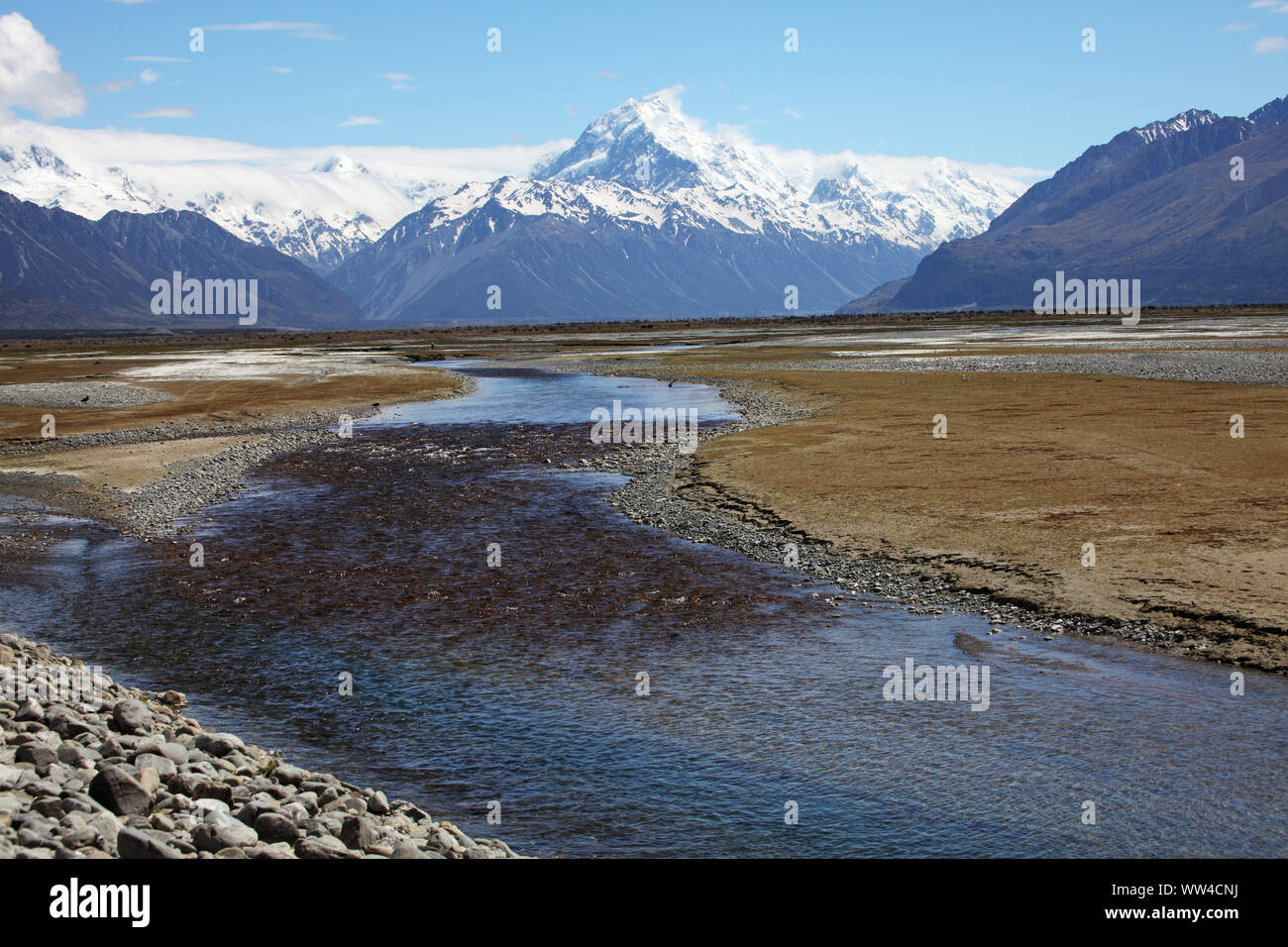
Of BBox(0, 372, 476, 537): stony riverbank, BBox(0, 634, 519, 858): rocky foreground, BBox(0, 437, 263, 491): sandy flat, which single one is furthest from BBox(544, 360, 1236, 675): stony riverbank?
BBox(0, 437, 263, 491): sandy flat

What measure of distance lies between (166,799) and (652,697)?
353 inches

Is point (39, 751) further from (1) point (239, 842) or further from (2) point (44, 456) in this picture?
(2) point (44, 456)

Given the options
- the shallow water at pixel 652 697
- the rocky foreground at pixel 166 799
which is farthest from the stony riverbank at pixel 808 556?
the rocky foreground at pixel 166 799

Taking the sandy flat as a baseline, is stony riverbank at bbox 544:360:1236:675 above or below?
below

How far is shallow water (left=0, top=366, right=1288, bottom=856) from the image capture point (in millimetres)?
14938

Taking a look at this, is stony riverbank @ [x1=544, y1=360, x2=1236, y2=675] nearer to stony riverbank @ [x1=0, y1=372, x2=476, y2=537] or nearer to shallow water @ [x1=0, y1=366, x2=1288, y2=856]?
shallow water @ [x1=0, y1=366, x2=1288, y2=856]

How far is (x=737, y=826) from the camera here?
48.6ft

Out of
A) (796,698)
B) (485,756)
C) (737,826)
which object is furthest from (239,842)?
(796,698)

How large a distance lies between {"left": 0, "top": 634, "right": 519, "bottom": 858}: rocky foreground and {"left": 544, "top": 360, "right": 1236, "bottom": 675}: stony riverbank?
14735mm

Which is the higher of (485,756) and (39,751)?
(39,751)

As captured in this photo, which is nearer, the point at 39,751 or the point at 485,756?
the point at 39,751

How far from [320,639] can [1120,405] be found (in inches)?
2017

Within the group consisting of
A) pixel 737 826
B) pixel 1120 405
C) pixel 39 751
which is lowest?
pixel 737 826
